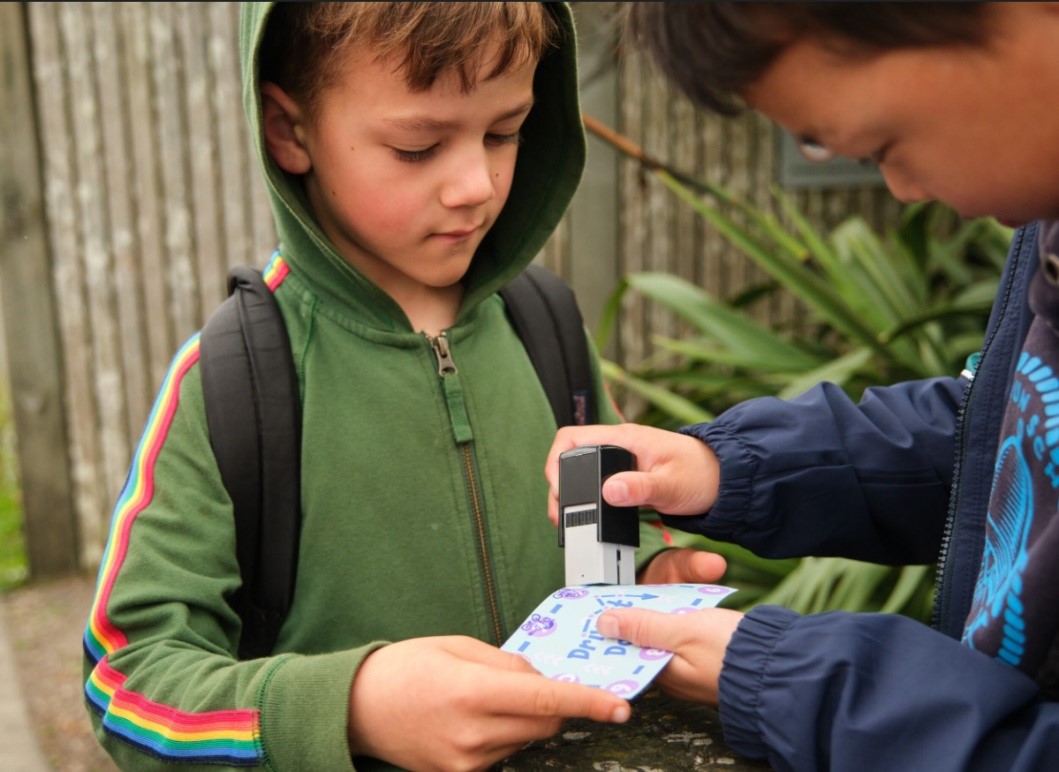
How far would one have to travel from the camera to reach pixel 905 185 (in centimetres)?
98

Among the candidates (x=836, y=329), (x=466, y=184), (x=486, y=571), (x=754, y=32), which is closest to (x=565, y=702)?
(x=486, y=571)

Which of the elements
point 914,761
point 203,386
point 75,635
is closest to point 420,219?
point 203,386

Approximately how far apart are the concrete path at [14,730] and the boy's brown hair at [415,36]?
8.36 feet

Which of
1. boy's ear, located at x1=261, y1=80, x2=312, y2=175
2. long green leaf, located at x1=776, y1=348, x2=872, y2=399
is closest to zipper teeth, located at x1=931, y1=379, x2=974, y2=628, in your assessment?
boy's ear, located at x1=261, y1=80, x2=312, y2=175

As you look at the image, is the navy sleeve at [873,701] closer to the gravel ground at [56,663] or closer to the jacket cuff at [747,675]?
the jacket cuff at [747,675]

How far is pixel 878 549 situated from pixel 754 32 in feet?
2.45

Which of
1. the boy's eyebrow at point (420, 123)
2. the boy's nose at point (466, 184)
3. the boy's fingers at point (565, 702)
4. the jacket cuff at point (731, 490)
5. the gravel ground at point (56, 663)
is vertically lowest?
the gravel ground at point (56, 663)

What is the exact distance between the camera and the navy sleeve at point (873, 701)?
2.91ft

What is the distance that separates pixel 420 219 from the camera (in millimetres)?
1456

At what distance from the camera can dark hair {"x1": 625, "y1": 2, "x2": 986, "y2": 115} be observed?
0.84 metres

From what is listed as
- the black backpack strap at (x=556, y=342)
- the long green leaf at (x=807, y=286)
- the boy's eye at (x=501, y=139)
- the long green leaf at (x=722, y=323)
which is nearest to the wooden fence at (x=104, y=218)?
the long green leaf at (x=807, y=286)

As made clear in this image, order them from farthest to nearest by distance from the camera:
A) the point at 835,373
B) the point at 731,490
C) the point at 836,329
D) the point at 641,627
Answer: the point at 836,329, the point at 835,373, the point at 731,490, the point at 641,627

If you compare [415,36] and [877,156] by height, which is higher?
[415,36]

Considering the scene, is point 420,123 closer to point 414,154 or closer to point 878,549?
point 414,154
